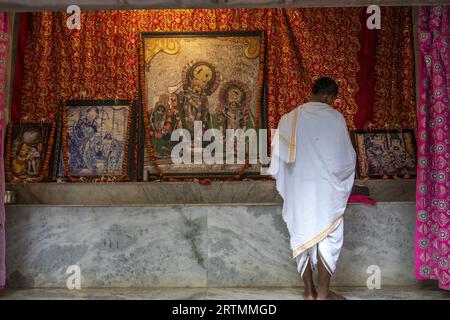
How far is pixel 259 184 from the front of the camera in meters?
6.77

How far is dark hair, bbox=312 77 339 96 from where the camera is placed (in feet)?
16.5

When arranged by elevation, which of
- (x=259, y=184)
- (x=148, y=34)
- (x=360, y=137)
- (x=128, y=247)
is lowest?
(x=128, y=247)

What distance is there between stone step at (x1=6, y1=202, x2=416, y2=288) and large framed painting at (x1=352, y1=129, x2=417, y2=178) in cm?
109

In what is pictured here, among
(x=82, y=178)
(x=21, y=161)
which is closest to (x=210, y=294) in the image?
(x=82, y=178)

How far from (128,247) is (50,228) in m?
0.81

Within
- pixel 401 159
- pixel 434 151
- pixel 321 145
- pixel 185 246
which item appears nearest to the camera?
pixel 321 145

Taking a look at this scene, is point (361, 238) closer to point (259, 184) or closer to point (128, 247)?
point (259, 184)

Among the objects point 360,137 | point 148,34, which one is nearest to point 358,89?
point 360,137

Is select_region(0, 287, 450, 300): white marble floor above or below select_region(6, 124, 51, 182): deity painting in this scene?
below

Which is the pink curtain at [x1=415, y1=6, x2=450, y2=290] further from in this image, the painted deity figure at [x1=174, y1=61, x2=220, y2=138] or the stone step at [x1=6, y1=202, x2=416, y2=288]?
the painted deity figure at [x1=174, y1=61, x2=220, y2=138]

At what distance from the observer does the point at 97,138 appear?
22.9 ft

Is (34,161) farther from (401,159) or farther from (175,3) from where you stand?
(401,159)

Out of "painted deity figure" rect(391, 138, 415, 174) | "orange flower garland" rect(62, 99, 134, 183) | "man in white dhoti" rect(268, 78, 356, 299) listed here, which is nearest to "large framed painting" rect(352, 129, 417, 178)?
"painted deity figure" rect(391, 138, 415, 174)

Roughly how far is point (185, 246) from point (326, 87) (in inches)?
81.3
